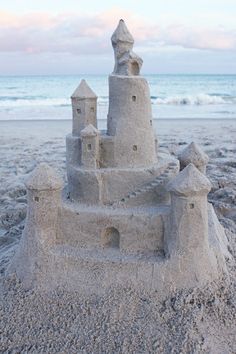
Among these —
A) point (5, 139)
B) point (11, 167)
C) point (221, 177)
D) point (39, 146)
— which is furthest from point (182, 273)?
point (5, 139)

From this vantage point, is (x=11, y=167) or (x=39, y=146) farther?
(x=39, y=146)

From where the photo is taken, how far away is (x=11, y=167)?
20.2m

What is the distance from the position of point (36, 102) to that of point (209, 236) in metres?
40.8

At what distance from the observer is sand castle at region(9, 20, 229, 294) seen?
30.2ft

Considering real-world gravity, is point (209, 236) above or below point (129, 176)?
below

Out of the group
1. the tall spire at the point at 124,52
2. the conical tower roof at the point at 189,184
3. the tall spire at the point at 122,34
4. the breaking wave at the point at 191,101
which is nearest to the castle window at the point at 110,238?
the conical tower roof at the point at 189,184

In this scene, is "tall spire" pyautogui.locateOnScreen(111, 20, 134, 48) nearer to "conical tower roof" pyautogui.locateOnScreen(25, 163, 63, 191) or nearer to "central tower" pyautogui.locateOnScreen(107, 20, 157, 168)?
"central tower" pyautogui.locateOnScreen(107, 20, 157, 168)

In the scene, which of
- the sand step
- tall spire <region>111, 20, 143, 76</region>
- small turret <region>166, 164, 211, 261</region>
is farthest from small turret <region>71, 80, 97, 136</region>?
small turret <region>166, 164, 211, 261</region>

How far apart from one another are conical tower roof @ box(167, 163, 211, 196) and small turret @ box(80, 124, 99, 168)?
5.50 ft

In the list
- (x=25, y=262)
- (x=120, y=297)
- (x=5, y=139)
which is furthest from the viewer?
(x=5, y=139)

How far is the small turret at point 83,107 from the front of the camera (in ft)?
32.4

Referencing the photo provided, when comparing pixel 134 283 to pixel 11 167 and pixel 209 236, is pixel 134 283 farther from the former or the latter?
pixel 11 167

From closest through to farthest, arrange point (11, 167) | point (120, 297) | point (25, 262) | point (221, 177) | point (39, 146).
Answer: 1. point (120, 297)
2. point (25, 262)
3. point (221, 177)
4. point (11, 167)
5. point (39, 146)

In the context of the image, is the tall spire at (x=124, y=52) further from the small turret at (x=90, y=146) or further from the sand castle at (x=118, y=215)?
the small turret at (x=90, y=146)
